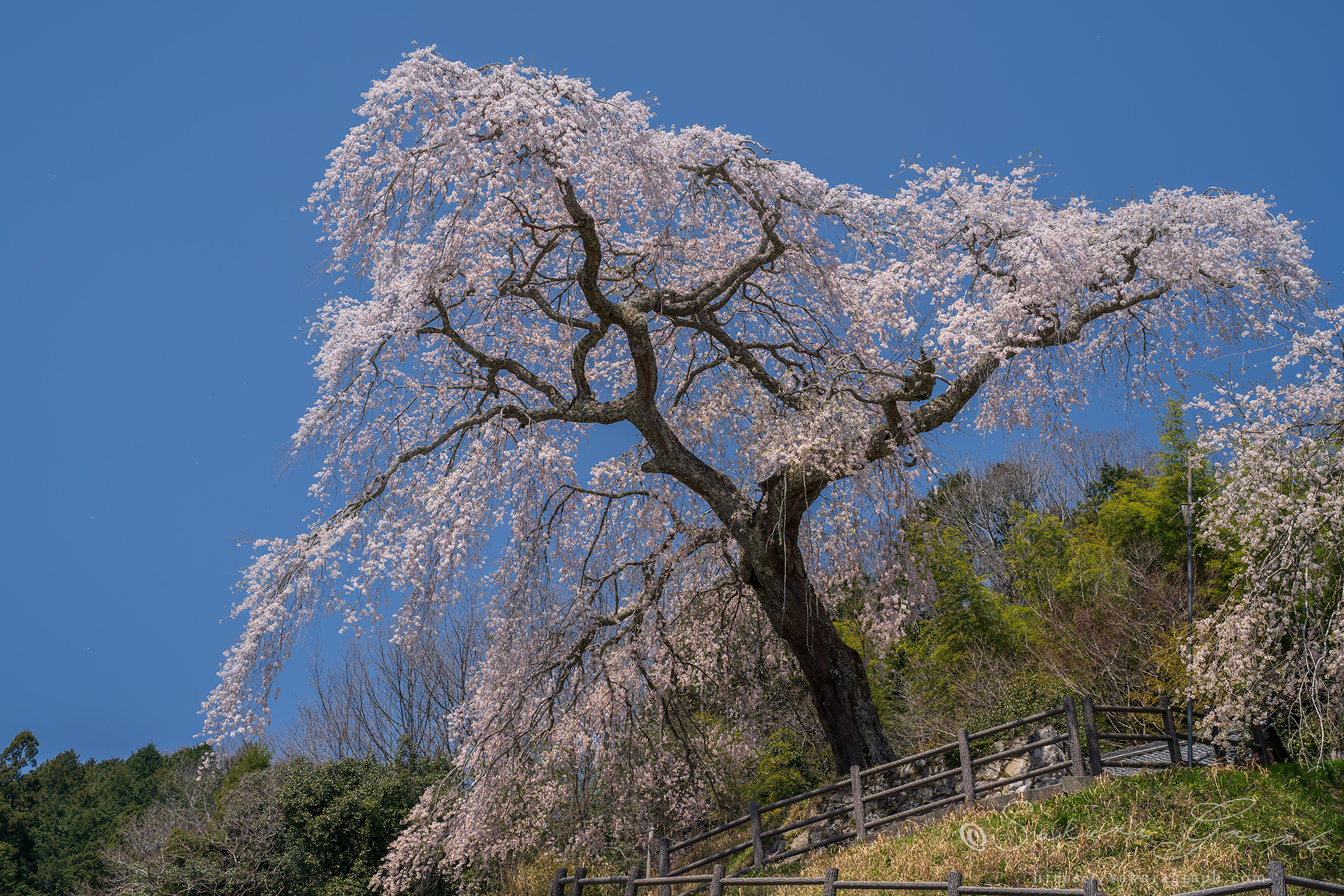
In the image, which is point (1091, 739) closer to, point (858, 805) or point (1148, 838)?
point (1148, 838)

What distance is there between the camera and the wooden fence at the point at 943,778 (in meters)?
8.32

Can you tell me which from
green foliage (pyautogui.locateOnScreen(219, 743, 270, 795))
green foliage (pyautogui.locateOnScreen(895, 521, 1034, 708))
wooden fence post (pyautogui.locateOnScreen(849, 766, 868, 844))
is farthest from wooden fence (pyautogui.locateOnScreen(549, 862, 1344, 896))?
green foliage (pyautogui.locateOnScreen(219, 743, 270, 795))

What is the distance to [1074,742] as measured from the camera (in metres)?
8.30

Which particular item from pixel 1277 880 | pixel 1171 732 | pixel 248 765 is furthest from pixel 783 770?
pixel 248 765

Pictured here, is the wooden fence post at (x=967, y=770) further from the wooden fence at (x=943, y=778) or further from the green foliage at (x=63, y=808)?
the green foliage at (x=63, y=808)

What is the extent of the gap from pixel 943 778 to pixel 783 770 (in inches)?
185

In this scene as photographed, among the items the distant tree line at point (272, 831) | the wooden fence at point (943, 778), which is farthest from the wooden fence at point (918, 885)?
the distant tree line at point (272, 831)

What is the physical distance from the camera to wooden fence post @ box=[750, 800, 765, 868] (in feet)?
30.7

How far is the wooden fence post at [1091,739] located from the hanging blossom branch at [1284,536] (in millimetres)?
920

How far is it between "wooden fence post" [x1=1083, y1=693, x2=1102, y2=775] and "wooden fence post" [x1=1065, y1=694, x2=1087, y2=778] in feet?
0.26

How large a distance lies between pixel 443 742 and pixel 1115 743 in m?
14.5

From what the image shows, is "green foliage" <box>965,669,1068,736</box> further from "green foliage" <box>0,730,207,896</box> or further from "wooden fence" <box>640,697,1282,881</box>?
"green foliage" <box>0,730,207,896</box>

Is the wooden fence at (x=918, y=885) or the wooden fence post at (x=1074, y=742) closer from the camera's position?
the wooden fence at (x=918, y=885)

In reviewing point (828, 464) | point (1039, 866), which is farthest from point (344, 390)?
point (1039, 866)
